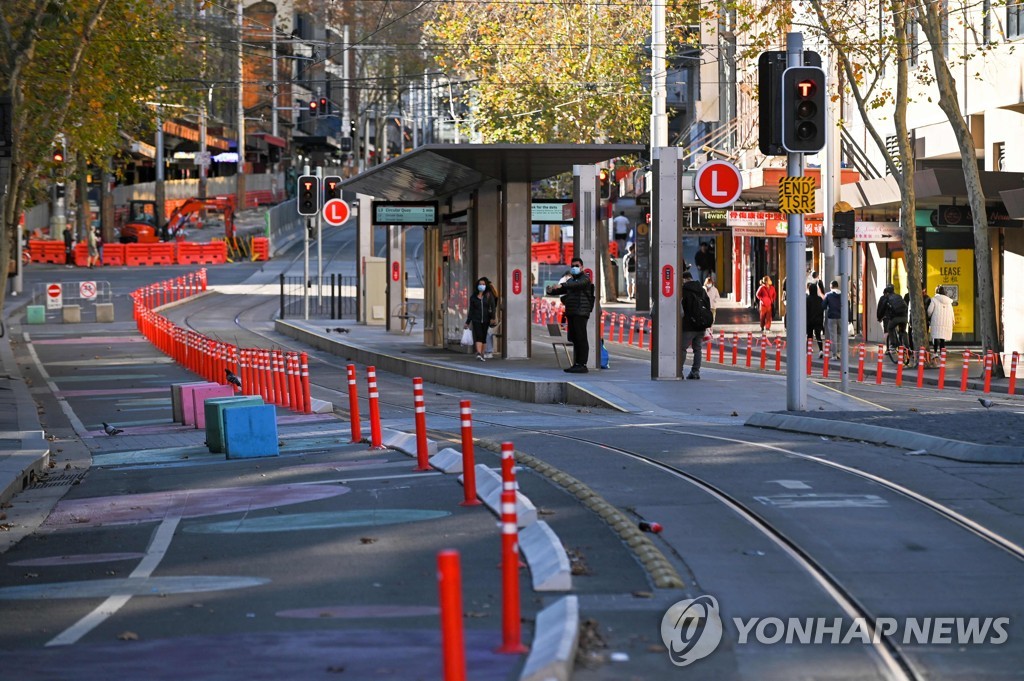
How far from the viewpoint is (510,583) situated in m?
7.75

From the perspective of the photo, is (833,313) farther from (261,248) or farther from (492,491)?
(261,248)

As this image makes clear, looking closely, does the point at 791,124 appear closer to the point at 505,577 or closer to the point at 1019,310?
the point at 505,577

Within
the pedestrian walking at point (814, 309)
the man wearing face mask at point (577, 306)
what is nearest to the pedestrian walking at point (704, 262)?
the pedestrian walking at point (814, 309)

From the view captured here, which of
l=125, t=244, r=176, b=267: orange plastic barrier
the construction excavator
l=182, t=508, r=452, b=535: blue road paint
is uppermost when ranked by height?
the construction excavator

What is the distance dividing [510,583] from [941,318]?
2914 centimetres

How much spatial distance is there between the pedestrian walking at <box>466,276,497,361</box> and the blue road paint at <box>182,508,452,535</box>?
61.7 ft

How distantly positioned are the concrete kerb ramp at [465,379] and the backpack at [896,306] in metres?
10.6

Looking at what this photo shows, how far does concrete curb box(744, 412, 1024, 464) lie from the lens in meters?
15.1

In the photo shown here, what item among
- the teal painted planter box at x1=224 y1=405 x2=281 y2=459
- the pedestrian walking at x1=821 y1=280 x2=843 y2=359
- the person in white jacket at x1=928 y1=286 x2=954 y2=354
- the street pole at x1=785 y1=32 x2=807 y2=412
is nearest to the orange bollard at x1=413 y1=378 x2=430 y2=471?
the teal painted planter box at x1=224 y1=405 x2=281 y2=459

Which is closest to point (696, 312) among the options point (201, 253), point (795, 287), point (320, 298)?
point (795, 287)

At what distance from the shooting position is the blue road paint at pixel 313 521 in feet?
41.7

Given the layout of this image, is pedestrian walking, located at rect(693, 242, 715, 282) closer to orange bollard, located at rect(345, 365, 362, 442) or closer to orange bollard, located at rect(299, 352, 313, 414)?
orange bollard, located at rect(299, 352, 313, 414)

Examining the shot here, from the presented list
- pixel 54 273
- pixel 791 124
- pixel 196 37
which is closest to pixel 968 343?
pixel 791 124

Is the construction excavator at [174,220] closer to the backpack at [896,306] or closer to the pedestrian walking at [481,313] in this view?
the backpack at [896,306]
